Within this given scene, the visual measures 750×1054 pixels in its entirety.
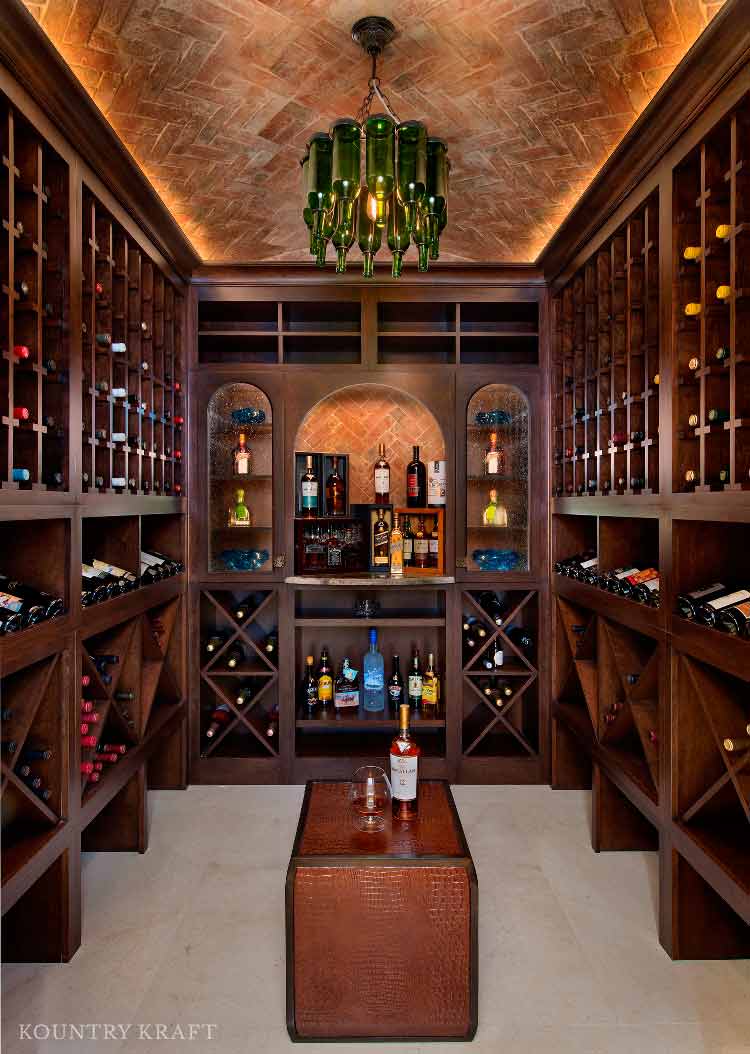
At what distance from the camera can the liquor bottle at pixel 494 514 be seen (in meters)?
3.63

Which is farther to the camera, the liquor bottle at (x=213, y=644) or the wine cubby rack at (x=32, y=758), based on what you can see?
the liquor bottle at (x=213, y=644)

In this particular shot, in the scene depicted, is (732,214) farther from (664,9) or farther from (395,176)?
(395,176)

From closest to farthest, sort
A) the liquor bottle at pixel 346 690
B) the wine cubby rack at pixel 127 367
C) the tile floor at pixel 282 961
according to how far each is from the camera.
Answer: the tile floor at pixel 282 961
the wine cubby rack at pixel 127 367
the liquor bottle at pixel 346 690

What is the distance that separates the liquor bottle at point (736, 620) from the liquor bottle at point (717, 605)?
2 centimetres

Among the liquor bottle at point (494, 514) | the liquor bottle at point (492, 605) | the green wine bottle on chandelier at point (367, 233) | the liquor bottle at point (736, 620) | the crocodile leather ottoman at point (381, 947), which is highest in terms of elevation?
the green wine bottle on chandelier at point (367, 233)

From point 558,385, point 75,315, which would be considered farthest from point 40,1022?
point 558,385

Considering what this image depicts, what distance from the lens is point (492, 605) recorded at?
368 centimetres

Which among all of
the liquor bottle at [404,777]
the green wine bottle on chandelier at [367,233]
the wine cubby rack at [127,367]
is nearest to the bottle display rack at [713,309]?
the green wine bottle on chandelier at [367,233]

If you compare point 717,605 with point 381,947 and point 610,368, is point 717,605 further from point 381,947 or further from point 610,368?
point 381,947

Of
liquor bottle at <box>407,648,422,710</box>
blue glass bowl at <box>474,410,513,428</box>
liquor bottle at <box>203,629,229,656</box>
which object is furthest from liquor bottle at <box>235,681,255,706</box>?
blue glass bowl at <box>474,410,513,428</box>

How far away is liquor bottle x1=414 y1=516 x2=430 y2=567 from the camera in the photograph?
3.67 metres

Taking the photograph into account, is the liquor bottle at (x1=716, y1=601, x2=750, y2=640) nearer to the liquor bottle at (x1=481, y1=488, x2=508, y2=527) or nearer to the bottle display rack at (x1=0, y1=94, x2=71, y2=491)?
the liquor bottle at (x1=481, y1=488, x2=508, y2=527)

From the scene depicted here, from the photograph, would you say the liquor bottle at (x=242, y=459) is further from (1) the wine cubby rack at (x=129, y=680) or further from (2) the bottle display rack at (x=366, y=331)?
(1) the wine cubby rack at (x=129, y=680)

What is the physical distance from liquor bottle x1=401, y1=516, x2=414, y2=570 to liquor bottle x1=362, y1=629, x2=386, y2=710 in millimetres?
419
